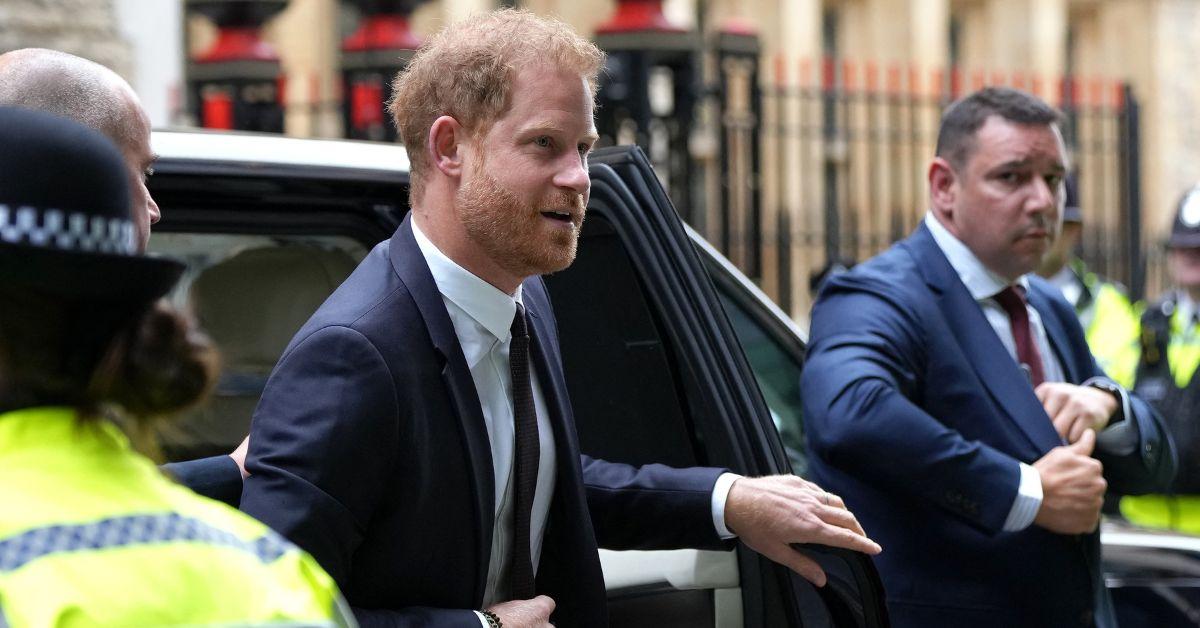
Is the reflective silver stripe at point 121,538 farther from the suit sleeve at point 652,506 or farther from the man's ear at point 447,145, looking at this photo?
the suit sleeve at point 652,506

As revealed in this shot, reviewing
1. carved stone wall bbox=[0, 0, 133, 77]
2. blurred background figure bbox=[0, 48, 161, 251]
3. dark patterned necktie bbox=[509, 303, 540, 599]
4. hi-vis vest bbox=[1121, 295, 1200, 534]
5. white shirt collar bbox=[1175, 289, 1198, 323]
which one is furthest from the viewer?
carved stone wall bbox=[0, 0, 133, 77]

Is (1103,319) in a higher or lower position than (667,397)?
lower

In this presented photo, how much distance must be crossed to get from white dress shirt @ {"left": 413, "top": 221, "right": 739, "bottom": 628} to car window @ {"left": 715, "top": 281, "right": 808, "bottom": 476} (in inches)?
45.8

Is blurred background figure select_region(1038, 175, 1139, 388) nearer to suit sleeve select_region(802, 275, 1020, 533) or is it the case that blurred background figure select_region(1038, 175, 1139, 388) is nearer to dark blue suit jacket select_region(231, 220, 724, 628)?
suit sleeve select_region(802, 275, 1020, 533)

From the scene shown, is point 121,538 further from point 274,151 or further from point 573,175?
point 274,151

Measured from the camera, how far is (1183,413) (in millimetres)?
5301

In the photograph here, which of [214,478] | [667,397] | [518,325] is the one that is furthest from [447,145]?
[667,397]

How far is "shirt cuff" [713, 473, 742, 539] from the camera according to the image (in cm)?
239

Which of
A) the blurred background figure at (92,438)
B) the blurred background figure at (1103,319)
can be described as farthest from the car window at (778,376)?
the blurred background figure at (1103,319)

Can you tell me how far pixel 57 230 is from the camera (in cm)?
118

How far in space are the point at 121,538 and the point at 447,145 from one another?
109 cm

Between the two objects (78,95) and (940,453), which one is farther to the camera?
(940,453)

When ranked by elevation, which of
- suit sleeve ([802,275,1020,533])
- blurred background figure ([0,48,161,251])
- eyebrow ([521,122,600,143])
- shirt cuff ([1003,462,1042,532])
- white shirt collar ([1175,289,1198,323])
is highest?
blurred background figure ([0,48,161,251])

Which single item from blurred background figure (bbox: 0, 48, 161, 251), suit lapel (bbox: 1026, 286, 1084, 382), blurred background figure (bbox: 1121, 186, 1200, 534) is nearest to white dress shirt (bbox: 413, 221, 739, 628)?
blurred background figure (bbox: 0, 48, 161, 251)
